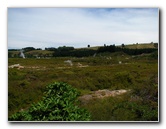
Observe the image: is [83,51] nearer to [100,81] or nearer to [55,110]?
[100,81]

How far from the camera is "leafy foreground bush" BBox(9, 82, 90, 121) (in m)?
5.08

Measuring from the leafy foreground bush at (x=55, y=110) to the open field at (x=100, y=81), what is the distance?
81 millimetres

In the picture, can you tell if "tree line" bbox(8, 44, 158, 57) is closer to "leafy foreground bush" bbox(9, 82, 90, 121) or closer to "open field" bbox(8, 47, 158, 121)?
"open field" bbox(8, 47, 158, 121)

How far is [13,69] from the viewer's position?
5.17 meters

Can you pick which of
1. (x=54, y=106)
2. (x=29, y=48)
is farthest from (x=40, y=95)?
(x=29, y=48)

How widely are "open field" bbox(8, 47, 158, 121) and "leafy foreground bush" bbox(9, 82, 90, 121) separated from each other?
0.08m

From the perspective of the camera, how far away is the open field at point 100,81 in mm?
5141

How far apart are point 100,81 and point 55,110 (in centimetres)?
69

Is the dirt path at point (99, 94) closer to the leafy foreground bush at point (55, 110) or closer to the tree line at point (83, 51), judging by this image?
the leafy foreground bush at point (55, 110)

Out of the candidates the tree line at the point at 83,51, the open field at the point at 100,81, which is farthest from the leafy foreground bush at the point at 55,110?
the tree line at the point at 83,51

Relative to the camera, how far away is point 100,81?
17.2 feet

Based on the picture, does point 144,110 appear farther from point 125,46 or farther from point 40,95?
point 40,95

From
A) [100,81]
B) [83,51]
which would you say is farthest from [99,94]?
[83,51]
